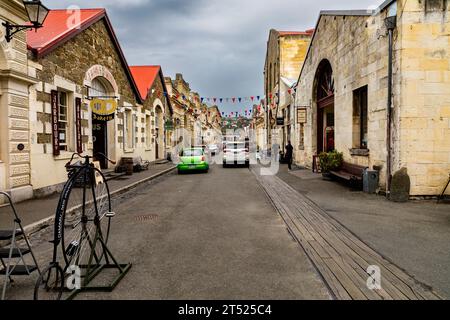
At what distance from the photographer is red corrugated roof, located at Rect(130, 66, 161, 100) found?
23719 mm

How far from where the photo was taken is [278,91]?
1212 inches

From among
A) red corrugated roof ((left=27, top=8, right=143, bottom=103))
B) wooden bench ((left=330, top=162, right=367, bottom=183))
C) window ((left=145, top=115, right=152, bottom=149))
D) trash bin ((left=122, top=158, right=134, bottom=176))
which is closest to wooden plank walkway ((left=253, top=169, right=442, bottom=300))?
wooden bench ((left=330, top=162, right=367, bottom=183))

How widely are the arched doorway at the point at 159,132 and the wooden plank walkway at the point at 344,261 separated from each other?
2076 centimetres

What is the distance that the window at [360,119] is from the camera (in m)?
12.3

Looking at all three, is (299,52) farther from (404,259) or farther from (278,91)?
(404,259)

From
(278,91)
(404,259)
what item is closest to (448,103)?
(404,259)

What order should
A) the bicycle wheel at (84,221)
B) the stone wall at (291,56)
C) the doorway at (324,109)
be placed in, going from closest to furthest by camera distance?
the bicycle wheel at (84,221), the doorway at (324,109), the stone wall at (291,56)

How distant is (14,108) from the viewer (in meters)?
9.09

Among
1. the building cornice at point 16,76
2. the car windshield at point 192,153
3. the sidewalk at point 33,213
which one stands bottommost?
the sidewalk at point 33,213

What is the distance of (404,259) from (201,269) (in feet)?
9.83

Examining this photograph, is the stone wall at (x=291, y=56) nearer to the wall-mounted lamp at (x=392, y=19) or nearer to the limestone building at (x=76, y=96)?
the limestone building at (x=76, y=96)

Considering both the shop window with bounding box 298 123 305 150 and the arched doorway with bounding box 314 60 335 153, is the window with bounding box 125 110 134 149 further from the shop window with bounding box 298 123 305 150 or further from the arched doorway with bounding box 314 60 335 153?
the arched doorway with bounding box 314 60 335 153

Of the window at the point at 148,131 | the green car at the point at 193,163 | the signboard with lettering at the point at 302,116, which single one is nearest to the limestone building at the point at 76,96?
the window at the point at 148,131
